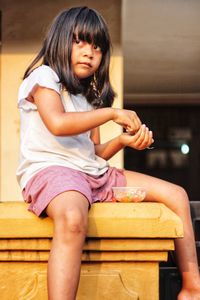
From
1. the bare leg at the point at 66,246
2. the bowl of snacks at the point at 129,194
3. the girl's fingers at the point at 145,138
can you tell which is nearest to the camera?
the bare leg at the point at 66,246

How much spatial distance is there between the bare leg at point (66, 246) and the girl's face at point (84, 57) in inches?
22.3

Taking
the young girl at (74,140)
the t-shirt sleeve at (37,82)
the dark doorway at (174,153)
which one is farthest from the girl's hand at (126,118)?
the dark doorway at (174,153)

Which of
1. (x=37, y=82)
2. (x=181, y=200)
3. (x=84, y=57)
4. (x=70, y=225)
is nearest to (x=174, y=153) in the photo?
(x=181, y=200)

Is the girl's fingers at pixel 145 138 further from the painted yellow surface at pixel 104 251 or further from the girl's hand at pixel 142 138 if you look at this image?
the painted yellow surface at pixel 104 251

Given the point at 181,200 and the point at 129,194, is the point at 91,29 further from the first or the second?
the point at 181,200

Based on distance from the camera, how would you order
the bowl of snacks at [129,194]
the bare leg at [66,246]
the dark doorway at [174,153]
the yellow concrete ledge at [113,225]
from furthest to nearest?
the dark doorway at [174,153] < the bowl of snacks at [129,194] < the yellow concrete ledge at [113,225] < the bare leg at [66,246]

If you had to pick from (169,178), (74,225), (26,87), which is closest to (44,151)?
(26,87)

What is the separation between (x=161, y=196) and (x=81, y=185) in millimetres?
403

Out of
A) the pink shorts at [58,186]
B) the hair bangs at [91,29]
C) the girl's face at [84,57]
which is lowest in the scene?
the pink shorts at [58,186]

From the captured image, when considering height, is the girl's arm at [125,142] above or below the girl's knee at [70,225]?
above

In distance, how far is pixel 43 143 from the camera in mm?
2391

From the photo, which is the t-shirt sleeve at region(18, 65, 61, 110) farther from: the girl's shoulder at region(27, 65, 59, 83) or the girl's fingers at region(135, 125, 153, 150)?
the girl's fingers at region(135, 125, 153, 150)

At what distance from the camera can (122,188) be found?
94.3 inches

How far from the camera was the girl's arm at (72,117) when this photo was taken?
7.18ft
